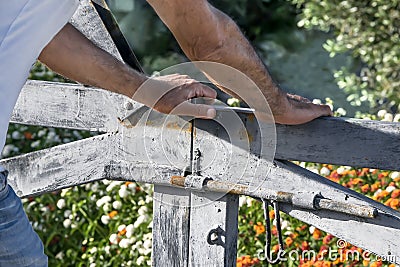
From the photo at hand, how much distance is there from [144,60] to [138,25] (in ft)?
0.98

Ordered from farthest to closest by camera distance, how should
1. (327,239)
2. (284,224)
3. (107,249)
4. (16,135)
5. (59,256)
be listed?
(16,135) → (59,256) → (107,249) → (284,224) → (327,239)

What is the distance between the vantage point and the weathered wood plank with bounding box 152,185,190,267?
237 centimetres

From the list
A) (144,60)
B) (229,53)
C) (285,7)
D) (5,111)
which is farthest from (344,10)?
(5,111)

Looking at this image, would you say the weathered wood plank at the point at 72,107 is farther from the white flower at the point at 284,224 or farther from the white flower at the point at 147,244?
the white flower at the point at 284,224

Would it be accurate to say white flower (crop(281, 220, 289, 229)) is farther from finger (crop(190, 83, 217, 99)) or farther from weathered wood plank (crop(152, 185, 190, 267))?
finger (crop(190, 83, 217, 99))

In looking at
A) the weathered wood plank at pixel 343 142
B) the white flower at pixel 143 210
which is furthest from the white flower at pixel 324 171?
the weathered wood plank at pixel 343 142

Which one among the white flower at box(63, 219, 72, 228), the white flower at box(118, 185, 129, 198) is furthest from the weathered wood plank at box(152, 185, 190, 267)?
the white flower at box(63, 219, 72, 228)

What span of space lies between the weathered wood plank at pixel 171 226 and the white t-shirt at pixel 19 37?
2.19ft

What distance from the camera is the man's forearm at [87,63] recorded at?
2.19 metres

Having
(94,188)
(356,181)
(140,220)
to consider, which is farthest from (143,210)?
(356,181)

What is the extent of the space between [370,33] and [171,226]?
2.66 m

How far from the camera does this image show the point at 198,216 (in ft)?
7.68

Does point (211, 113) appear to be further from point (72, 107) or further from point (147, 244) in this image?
point (147, 244)

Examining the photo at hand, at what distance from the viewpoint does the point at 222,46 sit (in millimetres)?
2037
